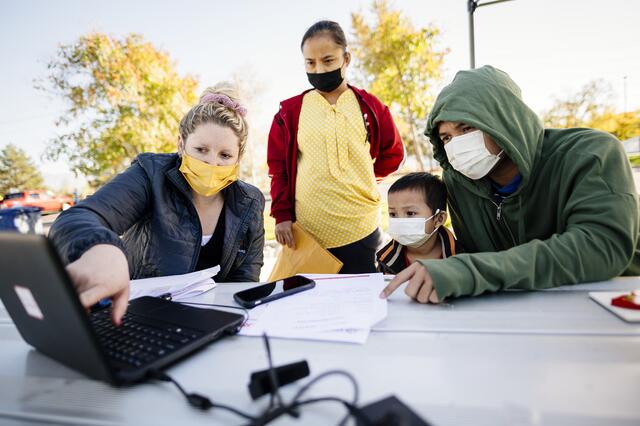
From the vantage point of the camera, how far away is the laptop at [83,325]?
22.0 inches

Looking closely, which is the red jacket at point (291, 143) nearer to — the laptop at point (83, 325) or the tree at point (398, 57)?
the laptop at point (83, 325)

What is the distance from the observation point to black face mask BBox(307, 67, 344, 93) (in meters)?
2.13

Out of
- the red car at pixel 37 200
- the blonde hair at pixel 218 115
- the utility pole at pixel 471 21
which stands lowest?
the red car at pixel 37 200

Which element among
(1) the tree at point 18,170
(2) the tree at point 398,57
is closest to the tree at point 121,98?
(2) the tree at point 398,57

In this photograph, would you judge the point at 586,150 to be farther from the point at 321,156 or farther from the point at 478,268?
A: the point at 321,156

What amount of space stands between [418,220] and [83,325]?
153cm

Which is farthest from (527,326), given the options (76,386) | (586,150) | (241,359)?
(76,386)

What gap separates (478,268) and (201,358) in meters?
0.72

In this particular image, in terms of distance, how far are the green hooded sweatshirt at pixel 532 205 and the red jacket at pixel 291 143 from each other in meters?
0.60

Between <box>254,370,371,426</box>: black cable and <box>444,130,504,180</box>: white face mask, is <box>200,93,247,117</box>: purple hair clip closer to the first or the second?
<box>444,130,504,180</box>: white face mask

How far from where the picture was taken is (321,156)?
2.12 meters

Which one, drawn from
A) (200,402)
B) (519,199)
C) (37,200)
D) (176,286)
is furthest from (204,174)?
(37,200)

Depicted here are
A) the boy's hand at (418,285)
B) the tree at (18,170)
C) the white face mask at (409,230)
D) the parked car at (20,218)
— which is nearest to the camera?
the boy's hand at (418,285)

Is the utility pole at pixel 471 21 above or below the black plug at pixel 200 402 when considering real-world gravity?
above
